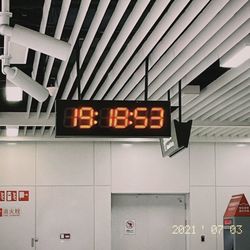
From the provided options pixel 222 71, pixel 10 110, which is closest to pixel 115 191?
pixel 10 110

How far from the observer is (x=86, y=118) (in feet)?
23.4

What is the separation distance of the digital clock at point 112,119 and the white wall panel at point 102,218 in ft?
21.7

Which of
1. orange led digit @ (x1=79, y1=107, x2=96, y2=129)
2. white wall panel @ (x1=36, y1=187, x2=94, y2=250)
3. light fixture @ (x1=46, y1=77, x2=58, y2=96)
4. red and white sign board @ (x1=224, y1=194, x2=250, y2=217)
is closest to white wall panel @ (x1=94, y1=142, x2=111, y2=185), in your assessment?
white wall panel @ (x1=36, y1=187, x2=94, y2=250)

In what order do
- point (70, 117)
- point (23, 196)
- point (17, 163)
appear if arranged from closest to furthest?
point (70, 117), point (23, 196), point (17, 163)

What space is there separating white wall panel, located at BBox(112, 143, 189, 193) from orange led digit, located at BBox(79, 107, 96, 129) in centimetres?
676

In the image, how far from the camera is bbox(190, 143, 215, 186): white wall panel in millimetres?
14102

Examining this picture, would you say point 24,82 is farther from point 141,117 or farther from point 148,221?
point 148,221

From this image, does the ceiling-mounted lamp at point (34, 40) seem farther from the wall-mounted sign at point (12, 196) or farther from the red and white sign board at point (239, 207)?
the wall-mounted sign at point (12, 196)

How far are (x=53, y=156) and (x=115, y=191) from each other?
150 centimetres

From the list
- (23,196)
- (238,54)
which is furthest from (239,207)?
(238,54)

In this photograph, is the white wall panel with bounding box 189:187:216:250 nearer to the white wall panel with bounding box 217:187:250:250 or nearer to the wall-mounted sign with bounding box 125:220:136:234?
the white wall panel with bounding box 217:187:250:250

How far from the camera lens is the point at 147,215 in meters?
14.0

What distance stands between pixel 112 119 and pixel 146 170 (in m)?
6.85

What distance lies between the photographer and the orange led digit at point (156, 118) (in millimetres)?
7293
